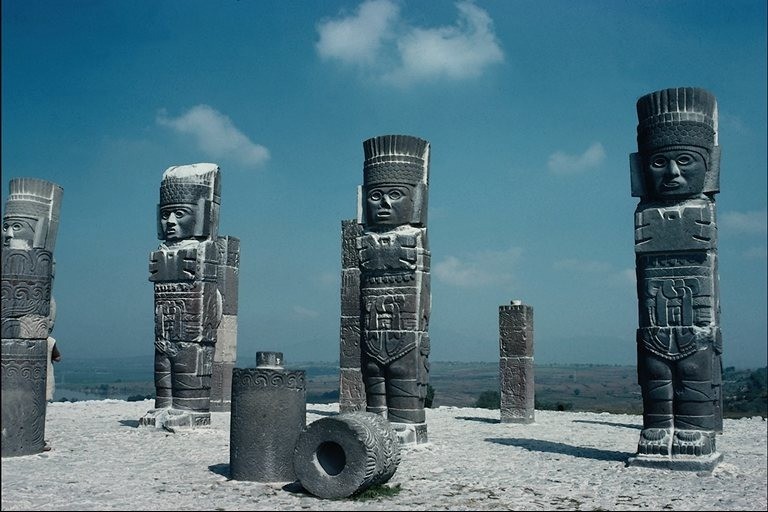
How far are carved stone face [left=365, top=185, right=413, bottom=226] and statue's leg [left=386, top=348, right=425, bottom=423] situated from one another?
1974 millimetres

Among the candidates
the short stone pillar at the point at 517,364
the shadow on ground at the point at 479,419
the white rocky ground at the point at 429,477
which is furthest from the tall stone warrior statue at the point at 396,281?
the shadow on ground at the point at 479,419

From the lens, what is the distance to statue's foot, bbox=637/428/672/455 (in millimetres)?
9398

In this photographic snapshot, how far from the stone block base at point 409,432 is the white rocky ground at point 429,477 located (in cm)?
17

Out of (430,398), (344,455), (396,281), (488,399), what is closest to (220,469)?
(344,455)

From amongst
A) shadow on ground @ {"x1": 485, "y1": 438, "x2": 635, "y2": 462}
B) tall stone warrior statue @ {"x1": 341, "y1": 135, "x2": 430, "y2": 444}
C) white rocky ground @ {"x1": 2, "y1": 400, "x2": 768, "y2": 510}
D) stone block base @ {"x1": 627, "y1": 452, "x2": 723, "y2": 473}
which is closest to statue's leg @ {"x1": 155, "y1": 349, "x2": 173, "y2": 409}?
white rocky ground @ {"x1": 2, "y1": 400, "x2": 768, "y2": 510}

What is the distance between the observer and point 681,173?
9.65 m

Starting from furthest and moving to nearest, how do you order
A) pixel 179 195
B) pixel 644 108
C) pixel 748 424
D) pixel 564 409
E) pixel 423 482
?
pixel 564 409 → pixel 748 424 → pixel 179 195 → pixel 644 108 → pixel 423 482

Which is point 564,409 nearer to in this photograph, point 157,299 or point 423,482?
point 157,299

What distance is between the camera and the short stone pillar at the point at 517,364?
16250 mm

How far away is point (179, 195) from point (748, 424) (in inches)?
520

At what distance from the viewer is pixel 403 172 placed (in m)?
11.4

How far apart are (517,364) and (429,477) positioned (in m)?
7.88

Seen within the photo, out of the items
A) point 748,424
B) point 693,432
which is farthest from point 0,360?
point 748,424

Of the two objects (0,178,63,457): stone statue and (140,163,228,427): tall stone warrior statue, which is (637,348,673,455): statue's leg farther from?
(0,178,63,457): stone statue
